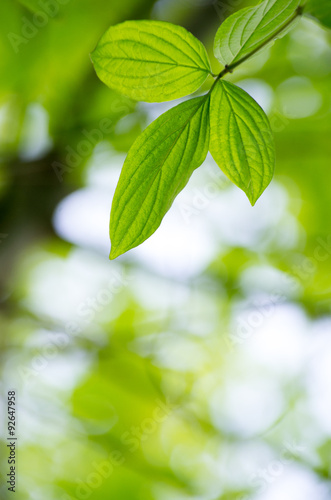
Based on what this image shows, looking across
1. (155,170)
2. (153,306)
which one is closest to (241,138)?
(155,170)

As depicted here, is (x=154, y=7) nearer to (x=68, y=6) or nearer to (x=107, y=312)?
(x=68, y=6)

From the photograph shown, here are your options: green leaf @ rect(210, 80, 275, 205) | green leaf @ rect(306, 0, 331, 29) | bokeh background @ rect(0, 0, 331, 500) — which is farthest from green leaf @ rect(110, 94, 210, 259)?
bokeh background @ rect(0, 0, 331, 500)

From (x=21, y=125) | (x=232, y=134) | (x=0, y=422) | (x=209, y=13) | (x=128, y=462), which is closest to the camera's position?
(x=232, y=134)

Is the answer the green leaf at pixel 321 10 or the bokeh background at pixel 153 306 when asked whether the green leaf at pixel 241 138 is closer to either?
the green leaf at pixel 321 10

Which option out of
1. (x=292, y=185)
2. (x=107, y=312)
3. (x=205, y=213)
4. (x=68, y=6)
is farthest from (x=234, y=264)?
(x=68, y=6)

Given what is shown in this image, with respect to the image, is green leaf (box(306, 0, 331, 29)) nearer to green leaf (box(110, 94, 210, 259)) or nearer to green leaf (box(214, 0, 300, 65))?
green leaf (box(214, 0, 300, 65))

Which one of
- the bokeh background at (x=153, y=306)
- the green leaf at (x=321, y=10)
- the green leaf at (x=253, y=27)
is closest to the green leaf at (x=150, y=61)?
the green leaf at (x=253, y=27)
